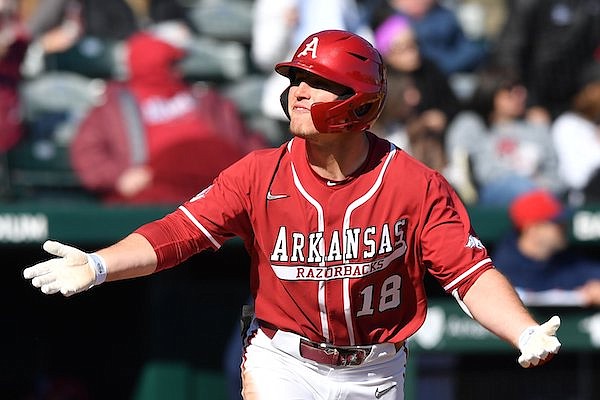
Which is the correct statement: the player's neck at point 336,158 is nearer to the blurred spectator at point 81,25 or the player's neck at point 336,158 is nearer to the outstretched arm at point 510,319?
the outstretched arm at point 510,319

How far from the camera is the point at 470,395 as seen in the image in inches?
275

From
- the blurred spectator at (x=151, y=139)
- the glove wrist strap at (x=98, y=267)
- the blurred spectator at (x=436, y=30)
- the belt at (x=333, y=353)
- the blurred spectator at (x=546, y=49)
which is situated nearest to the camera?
the glove wrist strap at (x=98, y=267)

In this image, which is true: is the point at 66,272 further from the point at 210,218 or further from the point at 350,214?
the point at 350,214

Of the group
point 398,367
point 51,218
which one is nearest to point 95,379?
point 51,218

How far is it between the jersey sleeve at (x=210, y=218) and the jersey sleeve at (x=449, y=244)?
1.92 feet

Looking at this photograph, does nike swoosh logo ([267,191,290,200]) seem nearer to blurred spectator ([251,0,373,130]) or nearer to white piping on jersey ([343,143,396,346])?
white piping on jersey ([343,143,396,346])

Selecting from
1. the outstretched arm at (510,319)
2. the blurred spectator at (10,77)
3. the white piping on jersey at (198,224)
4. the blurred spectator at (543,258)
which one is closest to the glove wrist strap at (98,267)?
the white piping on jersey at (198,224)

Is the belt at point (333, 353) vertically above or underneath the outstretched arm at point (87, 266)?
underneath

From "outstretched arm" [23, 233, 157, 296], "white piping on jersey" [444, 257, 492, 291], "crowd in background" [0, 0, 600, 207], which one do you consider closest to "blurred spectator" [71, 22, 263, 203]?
"crowd in background" [0, 0, 600, 207]

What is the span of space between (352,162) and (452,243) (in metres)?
0.42

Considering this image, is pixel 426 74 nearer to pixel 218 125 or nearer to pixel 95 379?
pixel 218 125

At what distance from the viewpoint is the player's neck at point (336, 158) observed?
12.7 feet

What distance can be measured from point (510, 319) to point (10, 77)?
3.87m

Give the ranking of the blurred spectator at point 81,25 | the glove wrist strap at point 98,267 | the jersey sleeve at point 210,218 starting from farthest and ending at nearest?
1. the blurred spectator at point 81,25
2. the jersey sleeve at point 210,218
3. the glove wrist strap at point 98,267
